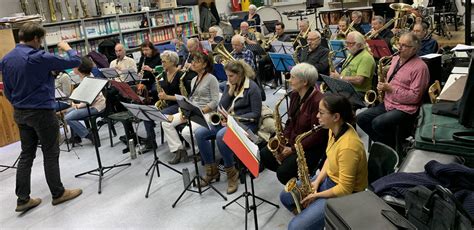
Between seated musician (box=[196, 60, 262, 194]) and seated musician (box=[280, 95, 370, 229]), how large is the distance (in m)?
1.21

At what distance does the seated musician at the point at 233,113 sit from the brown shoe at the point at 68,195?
4.12 ft

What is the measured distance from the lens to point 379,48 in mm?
4773

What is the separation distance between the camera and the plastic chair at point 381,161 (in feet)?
7.45

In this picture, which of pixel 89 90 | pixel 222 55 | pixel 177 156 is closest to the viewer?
pixel 89 90

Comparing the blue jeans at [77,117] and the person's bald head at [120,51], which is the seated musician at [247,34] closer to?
the person's bald head at [120,51]

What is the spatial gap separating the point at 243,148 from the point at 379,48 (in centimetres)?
306

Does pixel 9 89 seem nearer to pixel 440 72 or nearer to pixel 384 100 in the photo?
pixel 384 100

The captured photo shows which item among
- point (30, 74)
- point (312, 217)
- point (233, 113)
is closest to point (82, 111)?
point (30, 74)

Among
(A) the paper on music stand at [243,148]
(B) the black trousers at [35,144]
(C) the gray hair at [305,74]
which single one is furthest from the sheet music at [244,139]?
(B) the black trousers at [35,144]

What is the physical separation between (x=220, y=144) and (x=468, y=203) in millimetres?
2273

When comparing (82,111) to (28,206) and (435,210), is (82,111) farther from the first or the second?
(435,210)

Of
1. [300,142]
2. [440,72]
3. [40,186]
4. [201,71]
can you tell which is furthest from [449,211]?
[40,186]

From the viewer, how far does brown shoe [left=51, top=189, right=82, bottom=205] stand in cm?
385

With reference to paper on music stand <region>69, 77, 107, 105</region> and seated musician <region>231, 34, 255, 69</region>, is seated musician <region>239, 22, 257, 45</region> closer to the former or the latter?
seated musician <region>231, 34, 255, 69</region>
